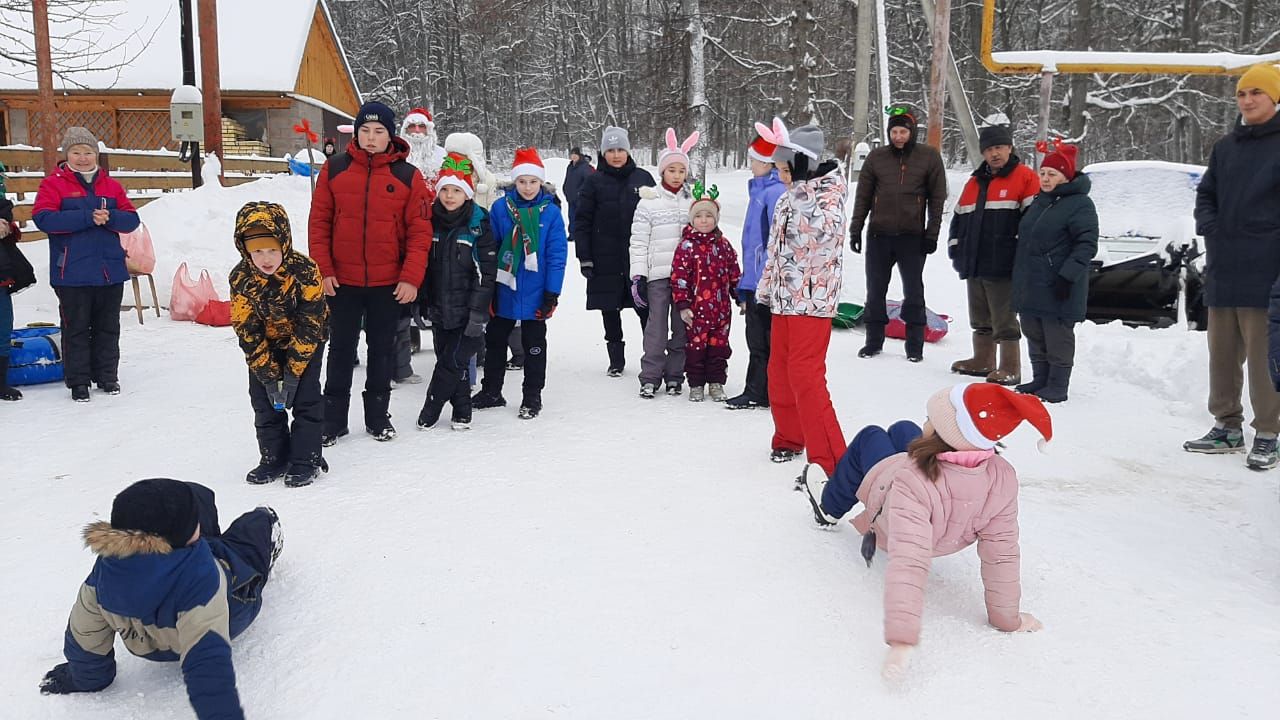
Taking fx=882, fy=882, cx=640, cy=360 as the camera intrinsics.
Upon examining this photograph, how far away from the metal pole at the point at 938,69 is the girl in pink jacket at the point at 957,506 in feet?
36.1

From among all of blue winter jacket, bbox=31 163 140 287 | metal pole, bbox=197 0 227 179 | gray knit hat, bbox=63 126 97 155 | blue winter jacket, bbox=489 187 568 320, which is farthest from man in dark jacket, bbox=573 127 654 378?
metal pole, bbox=197 0 227 179

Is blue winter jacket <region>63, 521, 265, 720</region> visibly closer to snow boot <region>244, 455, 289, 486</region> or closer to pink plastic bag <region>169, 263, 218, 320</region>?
snow boot <region>244, 455, 289, 486</region>

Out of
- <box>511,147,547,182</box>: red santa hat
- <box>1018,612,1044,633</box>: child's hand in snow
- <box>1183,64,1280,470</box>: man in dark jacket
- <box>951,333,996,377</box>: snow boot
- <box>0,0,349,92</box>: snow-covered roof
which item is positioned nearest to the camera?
<box>1018,612,1044,633</box>: child's hand in snow

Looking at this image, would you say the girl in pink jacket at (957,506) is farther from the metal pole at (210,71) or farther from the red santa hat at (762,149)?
the metal pole at (210,71)

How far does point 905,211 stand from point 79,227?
21.2 ft

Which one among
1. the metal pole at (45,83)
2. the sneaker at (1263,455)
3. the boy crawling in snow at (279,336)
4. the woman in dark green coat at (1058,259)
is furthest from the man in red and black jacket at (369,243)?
the metal pole at (45,83)

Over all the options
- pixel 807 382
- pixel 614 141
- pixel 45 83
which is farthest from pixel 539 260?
pixel 45 83

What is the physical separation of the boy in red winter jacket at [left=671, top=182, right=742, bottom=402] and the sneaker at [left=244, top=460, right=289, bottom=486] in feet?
9.61

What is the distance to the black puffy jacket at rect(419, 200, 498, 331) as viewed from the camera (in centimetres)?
562

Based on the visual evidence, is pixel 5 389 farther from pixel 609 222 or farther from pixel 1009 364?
pixel 1009 364

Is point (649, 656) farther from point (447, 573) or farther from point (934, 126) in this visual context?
point (934, 126)

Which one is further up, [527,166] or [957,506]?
[527,166]

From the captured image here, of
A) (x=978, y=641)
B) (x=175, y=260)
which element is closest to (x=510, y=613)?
(x=978, y=641)

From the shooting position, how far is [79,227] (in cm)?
620
